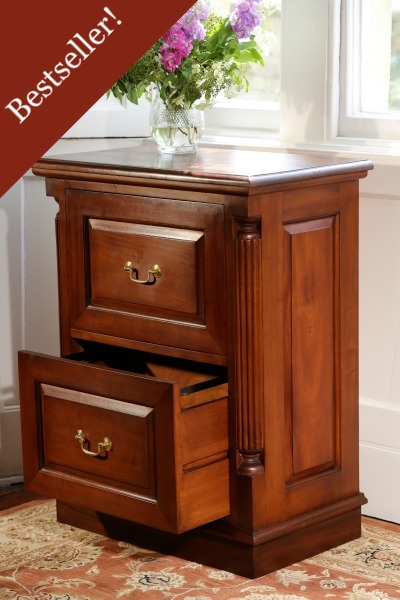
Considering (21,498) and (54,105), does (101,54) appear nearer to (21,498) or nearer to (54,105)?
(54,105)

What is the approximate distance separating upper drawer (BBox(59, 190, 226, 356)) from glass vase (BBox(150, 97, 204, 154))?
0.24 meters

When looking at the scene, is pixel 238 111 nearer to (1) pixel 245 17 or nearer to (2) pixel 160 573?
(1) pixel 245 17

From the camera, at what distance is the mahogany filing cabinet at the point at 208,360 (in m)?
2.10

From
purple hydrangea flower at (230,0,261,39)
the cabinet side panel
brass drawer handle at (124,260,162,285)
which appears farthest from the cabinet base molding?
purple hydrangea flower at (230,0,261,39)

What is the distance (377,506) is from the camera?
255cm

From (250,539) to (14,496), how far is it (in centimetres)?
85

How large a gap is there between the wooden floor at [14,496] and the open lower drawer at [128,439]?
16.4 inches

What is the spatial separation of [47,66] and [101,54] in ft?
0.52

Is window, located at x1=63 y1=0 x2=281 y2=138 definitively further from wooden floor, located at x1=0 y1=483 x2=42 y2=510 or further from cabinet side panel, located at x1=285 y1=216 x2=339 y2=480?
wooden floor, located at x1=0 y1=483 x2=42 y2=510

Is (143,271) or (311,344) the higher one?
(143,271)

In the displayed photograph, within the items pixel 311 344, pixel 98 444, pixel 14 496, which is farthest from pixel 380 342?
pixel 14 496

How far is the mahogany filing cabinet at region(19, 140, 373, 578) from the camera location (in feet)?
6.90

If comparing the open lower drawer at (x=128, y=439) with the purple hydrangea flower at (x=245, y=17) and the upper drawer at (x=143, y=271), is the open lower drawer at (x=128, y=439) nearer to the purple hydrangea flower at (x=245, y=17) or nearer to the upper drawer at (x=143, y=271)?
the upper drawer at (x=143, y=271)

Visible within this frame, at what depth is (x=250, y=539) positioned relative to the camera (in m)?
2.18
